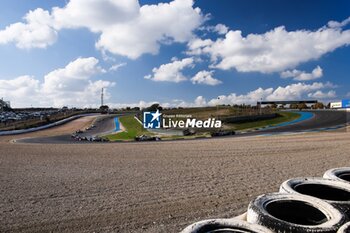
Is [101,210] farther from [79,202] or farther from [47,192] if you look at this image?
[47,192]

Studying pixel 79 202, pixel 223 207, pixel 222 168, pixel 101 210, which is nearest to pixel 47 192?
pixel 79 202

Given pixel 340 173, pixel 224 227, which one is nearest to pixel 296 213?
pixel 224 227

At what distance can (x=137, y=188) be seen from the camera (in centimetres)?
756

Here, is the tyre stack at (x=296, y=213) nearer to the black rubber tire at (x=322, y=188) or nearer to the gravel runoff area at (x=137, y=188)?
the black rubber tire at (x=322, y=188)

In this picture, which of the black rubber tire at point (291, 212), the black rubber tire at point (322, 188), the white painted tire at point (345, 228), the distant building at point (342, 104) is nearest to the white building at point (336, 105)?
the distant building at point (342, 104)

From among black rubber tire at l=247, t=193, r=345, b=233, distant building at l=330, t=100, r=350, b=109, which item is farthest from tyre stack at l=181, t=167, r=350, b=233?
distant building at l=330, t=100, r=350, b=109

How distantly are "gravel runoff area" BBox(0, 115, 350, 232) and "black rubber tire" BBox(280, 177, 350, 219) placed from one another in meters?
1.27

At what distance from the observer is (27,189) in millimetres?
7645

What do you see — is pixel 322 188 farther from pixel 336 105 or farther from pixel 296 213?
pixel 336 105

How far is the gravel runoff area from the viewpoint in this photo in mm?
5297

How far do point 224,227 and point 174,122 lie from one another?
3514 centimetres

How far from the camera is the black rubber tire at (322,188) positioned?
4609mm

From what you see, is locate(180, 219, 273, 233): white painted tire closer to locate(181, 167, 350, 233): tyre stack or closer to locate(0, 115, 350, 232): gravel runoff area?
locate(181, 167, 350, 233): tyre stack

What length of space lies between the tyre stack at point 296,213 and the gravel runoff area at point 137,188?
1.55 m
